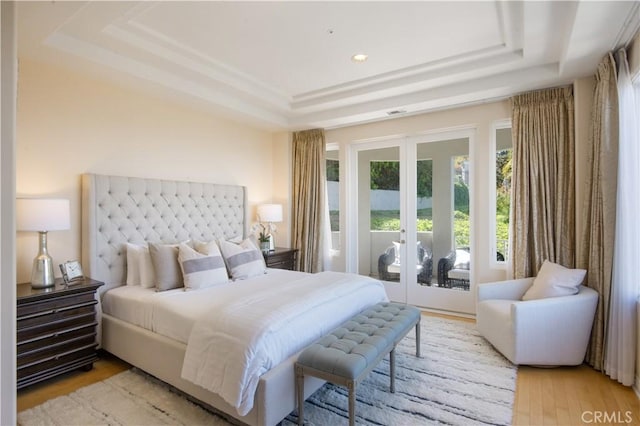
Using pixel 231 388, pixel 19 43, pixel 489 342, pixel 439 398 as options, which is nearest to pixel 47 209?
pixel 19 43

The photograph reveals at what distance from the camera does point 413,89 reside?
3.73 m

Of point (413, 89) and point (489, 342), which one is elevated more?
point (413, 89)

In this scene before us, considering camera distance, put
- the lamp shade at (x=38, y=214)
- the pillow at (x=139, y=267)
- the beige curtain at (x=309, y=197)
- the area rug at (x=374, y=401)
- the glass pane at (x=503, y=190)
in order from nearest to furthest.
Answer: the area rug at (x=374, y=401)
the lamp shade at (x=38, y=214)
the pillow at (x=139, y=267)
the glass pane at (x=503, y=190)
the beige curtain at (x=309, y=197)

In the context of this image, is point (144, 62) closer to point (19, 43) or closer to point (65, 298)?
point (19, 43)

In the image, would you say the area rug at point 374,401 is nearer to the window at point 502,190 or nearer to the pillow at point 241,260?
the pillow at point 241,260

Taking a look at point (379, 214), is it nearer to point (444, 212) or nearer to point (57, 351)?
point (444, 212)

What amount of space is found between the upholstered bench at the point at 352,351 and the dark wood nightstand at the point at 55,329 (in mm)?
1900

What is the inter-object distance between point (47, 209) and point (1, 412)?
5.30 feet

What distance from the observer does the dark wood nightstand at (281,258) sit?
4469mm

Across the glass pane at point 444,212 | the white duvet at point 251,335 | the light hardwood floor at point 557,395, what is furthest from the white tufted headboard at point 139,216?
the glass pane at point 444,212

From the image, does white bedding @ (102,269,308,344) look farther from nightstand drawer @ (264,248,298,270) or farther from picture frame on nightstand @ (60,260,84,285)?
nightstand drawer @ (264,248,298,270)

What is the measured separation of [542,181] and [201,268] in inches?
140

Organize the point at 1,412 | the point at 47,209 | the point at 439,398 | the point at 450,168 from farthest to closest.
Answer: the point at 450,168 → the point at 47,209 → the point at 439,398 → the point at 1,412

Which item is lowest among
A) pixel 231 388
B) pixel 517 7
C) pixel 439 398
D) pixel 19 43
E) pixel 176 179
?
pixel 439 398
